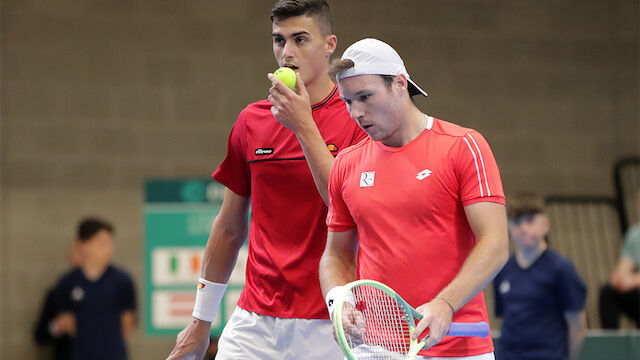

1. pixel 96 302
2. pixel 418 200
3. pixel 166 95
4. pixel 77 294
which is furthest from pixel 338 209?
pixel 166 95

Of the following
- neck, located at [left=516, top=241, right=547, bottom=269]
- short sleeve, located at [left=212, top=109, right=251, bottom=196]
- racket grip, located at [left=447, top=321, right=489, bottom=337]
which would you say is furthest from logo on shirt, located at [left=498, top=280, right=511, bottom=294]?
racket grip, located at [left=447, top=321, right=489, bottom=337]

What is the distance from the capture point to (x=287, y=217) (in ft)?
10.6

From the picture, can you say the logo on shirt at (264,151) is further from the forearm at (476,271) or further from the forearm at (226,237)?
the forearm at (476,271)

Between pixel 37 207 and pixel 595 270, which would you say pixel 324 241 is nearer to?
pixel 37 207

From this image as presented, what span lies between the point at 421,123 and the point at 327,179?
15.2 inches

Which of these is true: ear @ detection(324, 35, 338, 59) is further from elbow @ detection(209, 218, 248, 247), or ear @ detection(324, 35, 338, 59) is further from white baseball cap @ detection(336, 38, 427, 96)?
elbow @ detection(209, 218, 248, 247)

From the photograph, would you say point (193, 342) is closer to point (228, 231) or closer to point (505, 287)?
Answer: point (228, 231)

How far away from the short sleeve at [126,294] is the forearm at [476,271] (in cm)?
599

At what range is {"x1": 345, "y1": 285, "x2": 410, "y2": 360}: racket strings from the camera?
8.31 feet

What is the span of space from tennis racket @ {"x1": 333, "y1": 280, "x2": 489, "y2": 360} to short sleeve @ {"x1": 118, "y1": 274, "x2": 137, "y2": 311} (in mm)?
5855

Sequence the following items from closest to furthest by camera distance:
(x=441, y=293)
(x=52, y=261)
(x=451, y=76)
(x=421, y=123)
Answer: (x=441, y=293), (x=421, y=123), (x=52, y=261), (x=451, y=76)

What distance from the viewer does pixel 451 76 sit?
980 centimetres

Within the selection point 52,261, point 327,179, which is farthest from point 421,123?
point 52,261

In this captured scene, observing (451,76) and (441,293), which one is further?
(451,76)
